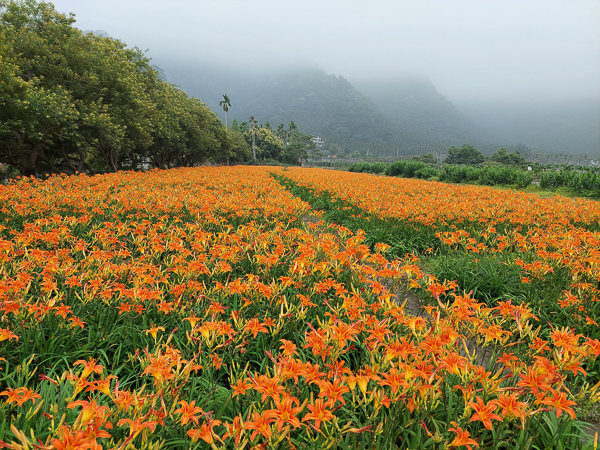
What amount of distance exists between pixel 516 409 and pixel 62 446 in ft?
5.59

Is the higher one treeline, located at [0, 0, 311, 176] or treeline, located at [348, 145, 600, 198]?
treeline, located at [0, 0, 311, 176]

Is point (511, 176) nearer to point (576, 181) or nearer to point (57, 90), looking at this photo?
point (576, 181)

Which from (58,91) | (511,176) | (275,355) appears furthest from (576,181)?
(58,91)

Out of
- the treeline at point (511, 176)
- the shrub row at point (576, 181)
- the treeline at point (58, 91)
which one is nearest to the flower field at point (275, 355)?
the treeline at point (58, 91)

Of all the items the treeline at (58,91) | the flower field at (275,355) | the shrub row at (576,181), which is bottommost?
the flower field at (275,355)

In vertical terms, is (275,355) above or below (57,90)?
below

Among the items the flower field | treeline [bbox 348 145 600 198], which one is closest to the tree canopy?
the flower field

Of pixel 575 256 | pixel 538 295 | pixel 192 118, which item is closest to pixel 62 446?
pixel 538 295

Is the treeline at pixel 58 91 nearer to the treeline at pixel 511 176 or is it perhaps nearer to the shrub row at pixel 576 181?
the treeline at pixel 511 176

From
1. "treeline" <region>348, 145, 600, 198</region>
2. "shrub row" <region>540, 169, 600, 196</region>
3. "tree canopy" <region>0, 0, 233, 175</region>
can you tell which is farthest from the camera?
"treeline" <region>348, 145, 600, 198</region>

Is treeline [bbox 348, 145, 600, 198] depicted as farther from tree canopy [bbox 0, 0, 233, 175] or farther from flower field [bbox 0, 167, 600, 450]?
tree canopy [bbox 0, 0, 233, 175]

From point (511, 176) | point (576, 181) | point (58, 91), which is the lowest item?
point (576, 181)

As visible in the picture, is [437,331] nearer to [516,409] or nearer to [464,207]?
[516,409]

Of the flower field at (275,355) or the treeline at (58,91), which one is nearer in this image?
the flower field at (275,355)
